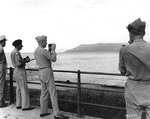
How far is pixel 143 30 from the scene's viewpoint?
→ 309 cm

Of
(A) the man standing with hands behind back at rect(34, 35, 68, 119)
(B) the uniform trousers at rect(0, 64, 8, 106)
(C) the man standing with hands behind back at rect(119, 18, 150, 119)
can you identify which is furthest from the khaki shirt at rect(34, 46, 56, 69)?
(C) the man standing with hands behind back at rect(119, 18, 150, 119)

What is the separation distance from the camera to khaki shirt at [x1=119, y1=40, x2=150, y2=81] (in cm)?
296

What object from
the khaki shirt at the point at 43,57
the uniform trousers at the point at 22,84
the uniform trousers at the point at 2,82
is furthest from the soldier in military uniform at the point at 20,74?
the khaki shirt at the point at 43,57

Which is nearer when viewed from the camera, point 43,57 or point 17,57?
point 43,57

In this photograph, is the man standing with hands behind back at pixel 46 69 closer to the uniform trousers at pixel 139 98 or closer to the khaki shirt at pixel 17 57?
the khaki shirt at pixel 17 57

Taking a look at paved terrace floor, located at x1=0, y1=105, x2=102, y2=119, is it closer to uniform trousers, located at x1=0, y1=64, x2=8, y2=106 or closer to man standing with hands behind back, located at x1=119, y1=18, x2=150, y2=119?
uniform trousers, located at x1=0, y1=64, x2=8, y2=106

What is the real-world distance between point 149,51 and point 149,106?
2.17 ft

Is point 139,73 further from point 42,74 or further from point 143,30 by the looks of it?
point 42,74

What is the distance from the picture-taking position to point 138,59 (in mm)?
2977

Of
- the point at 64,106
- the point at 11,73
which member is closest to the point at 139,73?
the point at 11,73

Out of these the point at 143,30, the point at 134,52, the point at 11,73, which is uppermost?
the point at 143,30

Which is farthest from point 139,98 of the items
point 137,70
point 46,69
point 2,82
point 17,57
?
point 2,82

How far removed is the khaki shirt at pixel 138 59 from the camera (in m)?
2.96

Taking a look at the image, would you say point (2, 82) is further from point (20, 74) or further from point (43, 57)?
point (43, 57)
